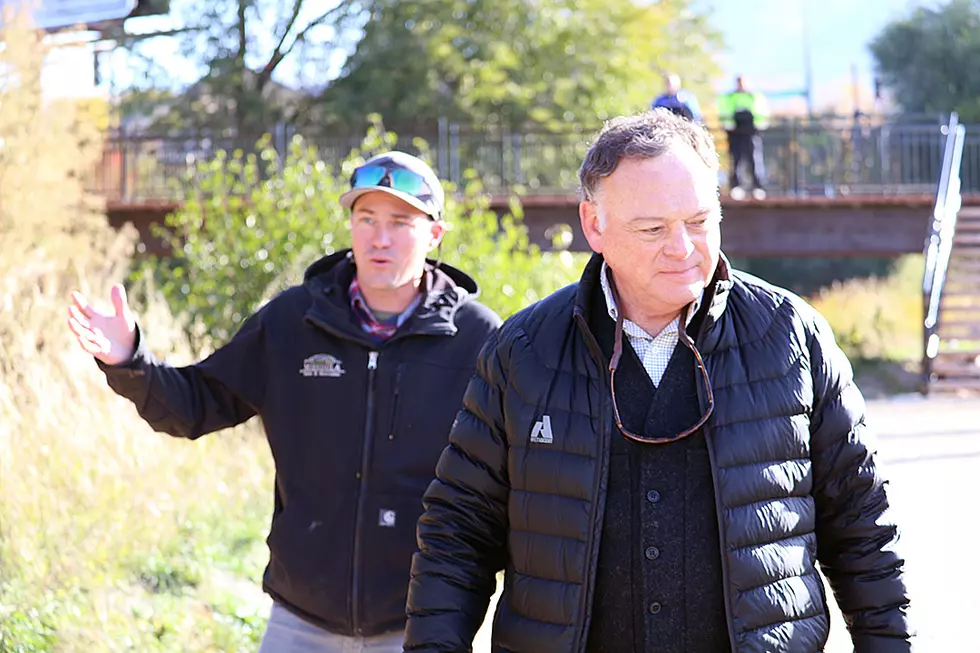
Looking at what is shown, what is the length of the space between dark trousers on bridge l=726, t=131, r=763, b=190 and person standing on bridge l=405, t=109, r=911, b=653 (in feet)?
63.9

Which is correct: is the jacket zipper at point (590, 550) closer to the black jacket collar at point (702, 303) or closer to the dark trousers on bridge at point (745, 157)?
the black jacket collar at point (702, 303)

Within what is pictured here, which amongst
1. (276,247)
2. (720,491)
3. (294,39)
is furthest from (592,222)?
(294,39)

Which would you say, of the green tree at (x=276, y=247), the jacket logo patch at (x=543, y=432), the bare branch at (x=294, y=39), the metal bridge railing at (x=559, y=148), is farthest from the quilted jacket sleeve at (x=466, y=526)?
the bare branch at (x=294, y=39)

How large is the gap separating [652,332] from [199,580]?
399 centimetres

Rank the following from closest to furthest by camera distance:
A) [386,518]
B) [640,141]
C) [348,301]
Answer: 1. [640,141]
2. [386,518]
3. [348,301]

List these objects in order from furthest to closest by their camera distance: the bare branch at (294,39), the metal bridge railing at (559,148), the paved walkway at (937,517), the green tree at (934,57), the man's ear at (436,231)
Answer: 1. the green tree at (934,57)
2. the bare branch at (294,39)
3. the metal bridge railing at (559,148)
4. the paved walkway at (937,517)
5. the man's ear at (436,231)

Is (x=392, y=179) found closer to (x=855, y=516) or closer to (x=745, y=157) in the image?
(x=855, y=516)

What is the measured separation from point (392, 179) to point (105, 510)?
10.4 feet

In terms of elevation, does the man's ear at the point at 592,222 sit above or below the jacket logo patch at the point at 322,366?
above

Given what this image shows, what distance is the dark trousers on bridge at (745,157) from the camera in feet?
71.2

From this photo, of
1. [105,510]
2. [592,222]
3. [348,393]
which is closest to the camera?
[592,222]

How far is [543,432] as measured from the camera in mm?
2627

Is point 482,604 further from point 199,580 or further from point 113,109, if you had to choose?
point 113,109

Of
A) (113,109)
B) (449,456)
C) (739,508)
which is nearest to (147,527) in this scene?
(449,456)
